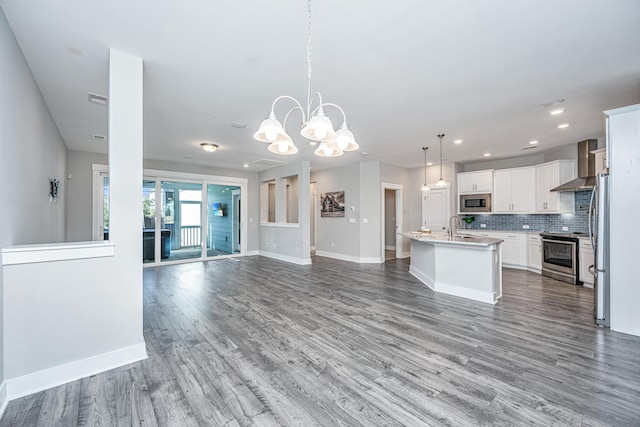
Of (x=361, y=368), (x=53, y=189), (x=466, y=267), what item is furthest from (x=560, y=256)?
(x=53, y=189)

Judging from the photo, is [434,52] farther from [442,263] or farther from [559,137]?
[559,137]

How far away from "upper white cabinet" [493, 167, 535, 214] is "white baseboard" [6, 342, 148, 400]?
7.24 metres

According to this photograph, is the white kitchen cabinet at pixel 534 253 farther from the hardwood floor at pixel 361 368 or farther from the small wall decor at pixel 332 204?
the small wall decor at pixel 332 204

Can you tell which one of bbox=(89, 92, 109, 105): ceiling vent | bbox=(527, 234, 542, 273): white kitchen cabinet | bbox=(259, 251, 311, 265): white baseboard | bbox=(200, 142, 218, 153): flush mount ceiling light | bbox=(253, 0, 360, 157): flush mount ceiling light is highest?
bbox=(89, 92, 109, 105): ceiling vent

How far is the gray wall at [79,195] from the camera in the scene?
18.4 ft

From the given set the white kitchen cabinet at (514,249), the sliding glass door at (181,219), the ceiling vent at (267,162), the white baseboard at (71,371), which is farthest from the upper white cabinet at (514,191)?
the sliding glass door at (181,219)

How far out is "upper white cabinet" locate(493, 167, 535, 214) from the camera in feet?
19.4

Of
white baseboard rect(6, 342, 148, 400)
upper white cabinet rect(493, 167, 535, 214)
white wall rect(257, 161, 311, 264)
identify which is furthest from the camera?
white wall rect(257, 161, 311, 264)

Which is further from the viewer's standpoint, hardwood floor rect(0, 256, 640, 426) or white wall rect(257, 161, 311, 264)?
white wall rect(257, 161, 311, 264)

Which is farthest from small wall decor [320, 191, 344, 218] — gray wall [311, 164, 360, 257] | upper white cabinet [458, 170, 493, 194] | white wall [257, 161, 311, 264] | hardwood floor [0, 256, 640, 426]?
hardwood floor [0, 256, 640, 426]

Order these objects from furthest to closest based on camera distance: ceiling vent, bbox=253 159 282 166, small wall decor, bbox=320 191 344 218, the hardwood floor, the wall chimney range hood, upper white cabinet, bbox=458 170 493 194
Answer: small wall decor, bbox=320 191 344 218
ceiling vent, bbox=253 159 282 166
upper white cabinet, bbox=458 170 493 194
the wall chimney range hood
the hardwood floor

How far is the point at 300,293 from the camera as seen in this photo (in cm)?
424

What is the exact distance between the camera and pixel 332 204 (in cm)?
780

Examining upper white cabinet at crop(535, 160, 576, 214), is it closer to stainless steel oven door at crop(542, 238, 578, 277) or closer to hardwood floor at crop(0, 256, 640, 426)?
stainless steel oven door at crop(542, 238, 578, 277)
